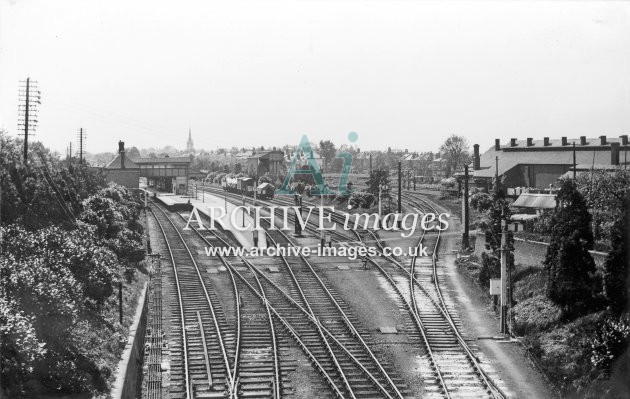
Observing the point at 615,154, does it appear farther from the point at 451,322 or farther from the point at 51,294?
the point at 51,294

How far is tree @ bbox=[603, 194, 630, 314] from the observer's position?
20.5 m

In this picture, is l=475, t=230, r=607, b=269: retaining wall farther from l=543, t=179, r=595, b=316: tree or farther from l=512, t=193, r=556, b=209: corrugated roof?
l=512, t=193, r=556, b=209: corrugated roof

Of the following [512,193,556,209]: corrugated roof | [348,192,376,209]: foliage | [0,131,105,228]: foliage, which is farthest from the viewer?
[348,192,376,209]: foliage

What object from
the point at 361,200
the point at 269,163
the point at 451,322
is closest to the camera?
the point at 451,322

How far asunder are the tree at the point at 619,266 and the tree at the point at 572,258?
1.54 meters

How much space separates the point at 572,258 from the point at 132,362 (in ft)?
47.4

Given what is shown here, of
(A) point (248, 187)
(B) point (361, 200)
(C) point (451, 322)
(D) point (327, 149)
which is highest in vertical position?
(D) point (327, 149)

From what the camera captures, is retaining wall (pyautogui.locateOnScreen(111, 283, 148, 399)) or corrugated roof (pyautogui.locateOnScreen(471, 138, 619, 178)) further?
corrugated roof (pyautogui.locateOnScreen(471, 138, 619, 178))

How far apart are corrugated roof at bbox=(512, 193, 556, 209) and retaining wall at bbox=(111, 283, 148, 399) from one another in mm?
26246

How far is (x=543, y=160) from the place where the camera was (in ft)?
199

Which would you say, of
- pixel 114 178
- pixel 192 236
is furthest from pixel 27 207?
pixel 114 178

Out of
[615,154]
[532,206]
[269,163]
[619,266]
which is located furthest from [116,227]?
[269,163]

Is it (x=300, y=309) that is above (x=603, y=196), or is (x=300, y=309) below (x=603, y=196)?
below

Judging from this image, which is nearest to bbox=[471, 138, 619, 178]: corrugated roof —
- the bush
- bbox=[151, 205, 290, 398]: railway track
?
the bush
